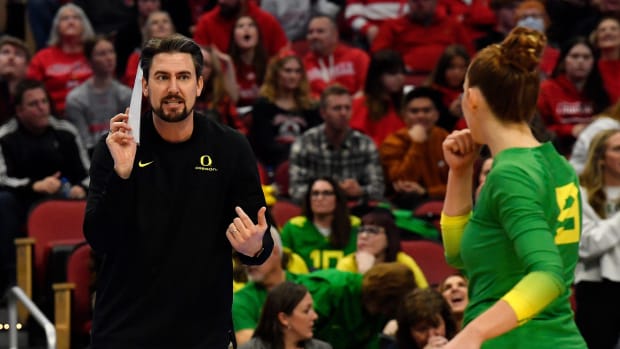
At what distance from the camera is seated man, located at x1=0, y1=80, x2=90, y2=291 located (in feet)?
29.5

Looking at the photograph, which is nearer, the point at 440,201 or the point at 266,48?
the point at 440,201

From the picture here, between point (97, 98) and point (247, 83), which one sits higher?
point (247, 83)

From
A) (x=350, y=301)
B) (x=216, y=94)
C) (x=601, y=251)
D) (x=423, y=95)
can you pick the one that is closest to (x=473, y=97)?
(x=350, y=301)

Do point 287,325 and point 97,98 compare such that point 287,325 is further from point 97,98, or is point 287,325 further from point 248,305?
point 97,98

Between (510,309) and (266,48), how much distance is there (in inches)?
335

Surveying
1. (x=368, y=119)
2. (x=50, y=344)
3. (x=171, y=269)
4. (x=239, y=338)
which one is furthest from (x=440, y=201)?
(x=171, y=269)

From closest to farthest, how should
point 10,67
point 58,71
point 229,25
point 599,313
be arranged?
1. point 599,313
2. point 10,67
3. point 58,71
4. point 229,25

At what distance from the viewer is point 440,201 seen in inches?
368

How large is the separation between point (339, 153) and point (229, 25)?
8.05 feet

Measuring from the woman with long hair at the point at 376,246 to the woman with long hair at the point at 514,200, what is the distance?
4321 millimetres

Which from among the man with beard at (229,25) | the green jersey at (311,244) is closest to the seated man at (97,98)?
the man with beard at (229,25)

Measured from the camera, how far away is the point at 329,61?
11672 mm

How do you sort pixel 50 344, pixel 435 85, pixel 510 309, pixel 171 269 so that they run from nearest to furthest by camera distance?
1. pixel 510 309
2. pixel 171 269
3. pixel 50 344
4. pixel 435 85

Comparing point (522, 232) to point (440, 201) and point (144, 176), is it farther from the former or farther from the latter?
point (440, 201)
